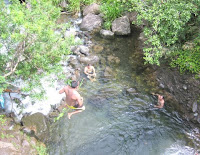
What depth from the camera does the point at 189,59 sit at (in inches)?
305

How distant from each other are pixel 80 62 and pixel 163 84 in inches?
185

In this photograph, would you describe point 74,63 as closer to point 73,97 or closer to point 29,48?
point 73,97

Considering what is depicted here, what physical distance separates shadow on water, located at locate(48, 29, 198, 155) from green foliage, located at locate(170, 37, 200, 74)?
1850mm

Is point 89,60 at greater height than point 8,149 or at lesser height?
greater

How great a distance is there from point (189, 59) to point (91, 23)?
7643 mm

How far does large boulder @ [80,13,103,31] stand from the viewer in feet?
42.6

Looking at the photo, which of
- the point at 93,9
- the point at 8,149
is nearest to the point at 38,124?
the point at 8,149

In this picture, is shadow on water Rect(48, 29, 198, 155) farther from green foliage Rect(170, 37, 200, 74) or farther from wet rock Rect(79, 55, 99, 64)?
green foliage Rect(170, 37, 200, 74)

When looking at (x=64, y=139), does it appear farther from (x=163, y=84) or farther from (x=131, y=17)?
(x=131, y=17)

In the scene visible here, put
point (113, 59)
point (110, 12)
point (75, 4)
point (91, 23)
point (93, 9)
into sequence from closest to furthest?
point (113, 59)
point (110, 12)
point (91, 23)
point (93, 9)
point (75, 4)

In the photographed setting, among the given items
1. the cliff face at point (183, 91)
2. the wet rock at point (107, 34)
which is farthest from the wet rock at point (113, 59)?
the cliff face at point (183, 91)

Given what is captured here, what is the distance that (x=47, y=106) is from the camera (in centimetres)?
766

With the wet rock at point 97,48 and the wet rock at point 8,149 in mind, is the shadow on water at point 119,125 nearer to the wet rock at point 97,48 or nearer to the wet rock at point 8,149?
the wet rock at point 8,149

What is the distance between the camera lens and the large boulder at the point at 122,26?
40.0 feet
